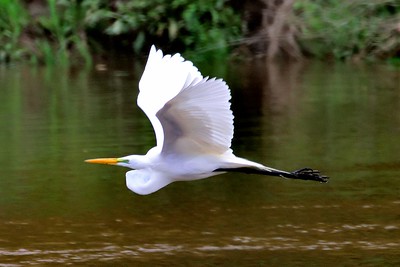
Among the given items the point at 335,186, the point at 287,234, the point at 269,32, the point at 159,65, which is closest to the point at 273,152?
the point at 335,186

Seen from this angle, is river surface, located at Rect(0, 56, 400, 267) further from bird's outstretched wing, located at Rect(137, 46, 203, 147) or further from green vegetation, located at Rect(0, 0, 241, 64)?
green vegetation, located at Rect(0, 0, 241, 64)

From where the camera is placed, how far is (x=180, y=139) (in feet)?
19.5

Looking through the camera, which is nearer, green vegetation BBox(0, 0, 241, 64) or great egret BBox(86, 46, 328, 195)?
great egret BBox(86, 46, 328, 195)

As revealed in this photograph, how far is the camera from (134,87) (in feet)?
47.5

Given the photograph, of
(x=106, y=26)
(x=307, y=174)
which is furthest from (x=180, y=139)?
(x=106, y=26)

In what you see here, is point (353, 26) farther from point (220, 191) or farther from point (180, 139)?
point (180, 139)

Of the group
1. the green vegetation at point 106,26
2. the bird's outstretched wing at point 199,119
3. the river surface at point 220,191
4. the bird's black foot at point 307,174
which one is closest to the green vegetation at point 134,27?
the green vegetation at point 106,26

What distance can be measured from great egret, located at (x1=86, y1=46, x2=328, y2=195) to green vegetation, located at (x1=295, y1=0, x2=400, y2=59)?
9.65m

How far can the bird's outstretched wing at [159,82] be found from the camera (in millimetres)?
6098

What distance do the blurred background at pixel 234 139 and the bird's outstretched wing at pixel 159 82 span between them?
3.08 feet

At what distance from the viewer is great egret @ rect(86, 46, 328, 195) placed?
558 centimetres

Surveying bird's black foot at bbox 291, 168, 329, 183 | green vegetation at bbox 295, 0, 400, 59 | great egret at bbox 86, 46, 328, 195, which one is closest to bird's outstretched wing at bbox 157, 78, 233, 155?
great egret at bbox 86, 46, 328, 195

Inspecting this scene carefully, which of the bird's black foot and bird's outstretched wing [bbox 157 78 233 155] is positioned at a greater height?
bird's outstretched wing [bbox 157 78 233 155]

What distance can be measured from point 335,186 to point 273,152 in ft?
4.76
